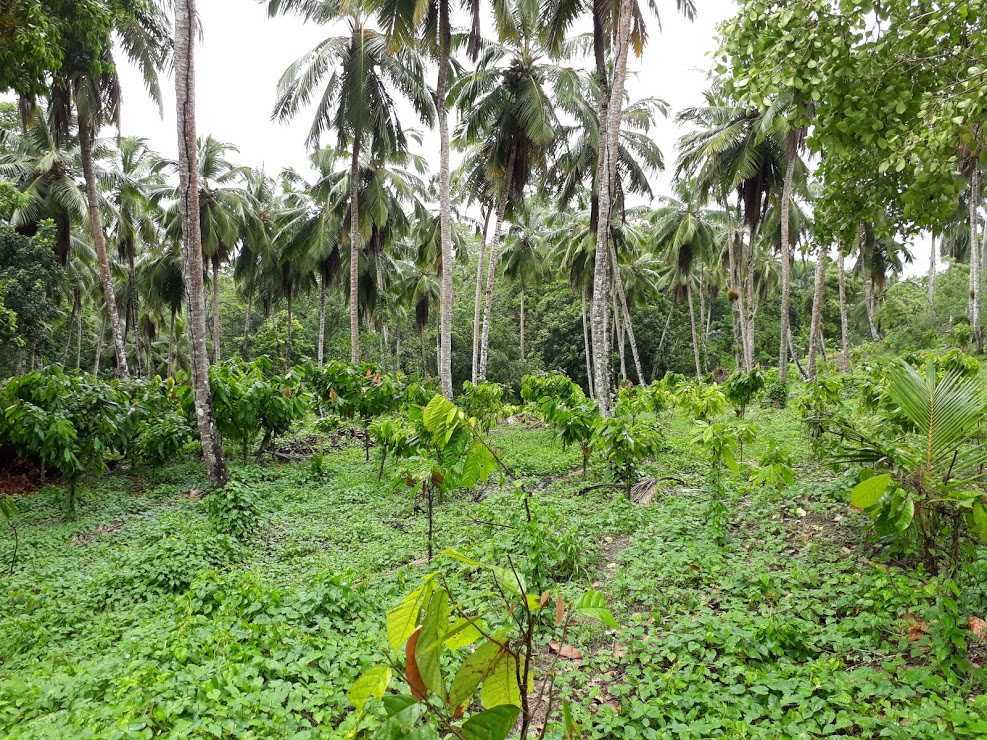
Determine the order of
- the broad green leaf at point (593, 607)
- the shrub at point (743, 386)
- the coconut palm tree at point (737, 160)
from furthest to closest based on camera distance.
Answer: the coconut palm tree at point (737, 160) < the shrub at point (743, 386) < the broad green leaf at point (593, 607)

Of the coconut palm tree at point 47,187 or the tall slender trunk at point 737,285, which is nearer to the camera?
the coconut palm tree at point 47,187

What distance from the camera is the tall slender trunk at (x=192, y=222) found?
691 cm

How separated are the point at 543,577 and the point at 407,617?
134 inches

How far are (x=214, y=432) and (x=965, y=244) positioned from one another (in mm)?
36534

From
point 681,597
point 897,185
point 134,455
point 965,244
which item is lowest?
point 681,597

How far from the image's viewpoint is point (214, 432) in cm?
746

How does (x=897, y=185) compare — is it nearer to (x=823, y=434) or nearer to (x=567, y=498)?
(x=823, y=434)

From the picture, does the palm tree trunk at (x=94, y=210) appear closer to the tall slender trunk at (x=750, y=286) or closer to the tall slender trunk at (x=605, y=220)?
the tall slender trunk at (x=605, y=220)

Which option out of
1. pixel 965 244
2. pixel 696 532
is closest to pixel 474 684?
pixel 696 532

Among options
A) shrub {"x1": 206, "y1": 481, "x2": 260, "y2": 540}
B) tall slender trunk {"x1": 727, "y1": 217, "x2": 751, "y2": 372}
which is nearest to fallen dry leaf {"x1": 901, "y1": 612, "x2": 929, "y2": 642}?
shrub {"x1": 206, "y1": 481, "x2": 260, "y2": 540}

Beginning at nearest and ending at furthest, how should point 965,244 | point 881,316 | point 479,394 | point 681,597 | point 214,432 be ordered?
point 681,597 < point 214,432 < point 479,394 < point 881,316 < point 965,244

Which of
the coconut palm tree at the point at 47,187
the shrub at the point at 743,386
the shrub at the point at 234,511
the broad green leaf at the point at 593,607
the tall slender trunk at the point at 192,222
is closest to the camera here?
the broad green leaf at the point at 593,607

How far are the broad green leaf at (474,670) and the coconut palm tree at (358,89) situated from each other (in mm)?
14230

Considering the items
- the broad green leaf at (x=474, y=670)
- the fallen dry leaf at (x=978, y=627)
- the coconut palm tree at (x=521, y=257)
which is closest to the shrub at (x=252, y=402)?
the broad green leaf at (x=474, y=670)
